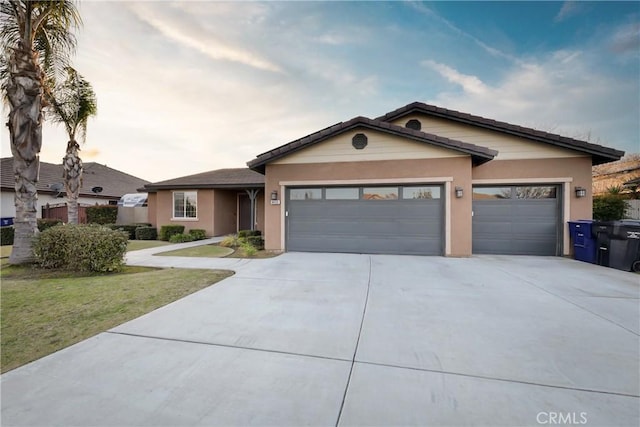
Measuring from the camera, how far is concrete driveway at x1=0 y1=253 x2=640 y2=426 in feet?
6.11

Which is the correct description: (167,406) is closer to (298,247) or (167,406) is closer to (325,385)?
(325,385)

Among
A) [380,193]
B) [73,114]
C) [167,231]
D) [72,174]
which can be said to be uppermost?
[73,114]

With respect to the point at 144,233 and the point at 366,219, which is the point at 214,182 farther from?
the point at 366,219

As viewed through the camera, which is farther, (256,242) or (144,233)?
(144,233)

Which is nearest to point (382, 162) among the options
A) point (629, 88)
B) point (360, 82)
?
point (360, 82)

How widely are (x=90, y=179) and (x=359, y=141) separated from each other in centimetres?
2412

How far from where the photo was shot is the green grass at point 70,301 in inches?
115

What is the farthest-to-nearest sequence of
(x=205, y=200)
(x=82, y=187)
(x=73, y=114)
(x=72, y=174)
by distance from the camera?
1. (x=82, y=187)
2. (x=205, y=200)
3. (x=72, y=174)
4. (x=73, y=114)

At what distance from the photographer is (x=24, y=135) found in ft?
21.8

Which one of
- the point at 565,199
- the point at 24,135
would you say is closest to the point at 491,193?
the point at 565,199

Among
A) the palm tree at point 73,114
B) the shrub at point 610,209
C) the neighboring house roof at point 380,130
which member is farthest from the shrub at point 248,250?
the shrub at point 610,209

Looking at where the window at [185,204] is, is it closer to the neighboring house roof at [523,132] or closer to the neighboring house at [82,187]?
the neighboring house at [82,187]

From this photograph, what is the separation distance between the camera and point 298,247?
929 cm

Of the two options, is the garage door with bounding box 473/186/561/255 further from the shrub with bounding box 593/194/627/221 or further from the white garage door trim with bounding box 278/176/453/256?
the shrub with bounding box 593/194/627/221
